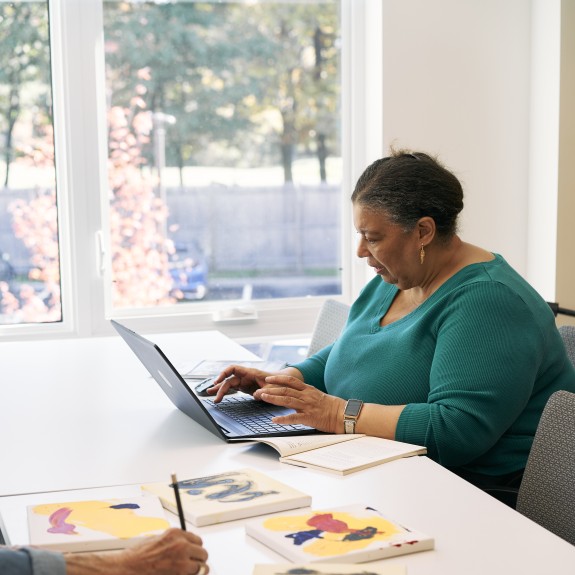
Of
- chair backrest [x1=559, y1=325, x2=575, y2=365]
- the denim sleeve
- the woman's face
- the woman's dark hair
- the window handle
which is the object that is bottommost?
the denim sleeve

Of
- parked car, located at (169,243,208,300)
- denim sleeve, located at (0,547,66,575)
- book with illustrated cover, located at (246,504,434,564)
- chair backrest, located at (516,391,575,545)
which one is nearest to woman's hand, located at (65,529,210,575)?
denim sleeve, located at (0,547,66,575)

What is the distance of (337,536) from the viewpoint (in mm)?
1236

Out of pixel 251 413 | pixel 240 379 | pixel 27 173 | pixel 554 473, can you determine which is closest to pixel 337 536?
pixel 554 473

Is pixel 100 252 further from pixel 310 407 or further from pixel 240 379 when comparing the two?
pixel 310 407

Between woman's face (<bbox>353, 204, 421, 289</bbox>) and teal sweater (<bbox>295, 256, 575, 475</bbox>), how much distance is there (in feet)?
0.32

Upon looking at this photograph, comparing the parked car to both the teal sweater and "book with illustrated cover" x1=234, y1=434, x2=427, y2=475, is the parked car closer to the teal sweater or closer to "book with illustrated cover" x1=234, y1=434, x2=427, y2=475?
the teal sweater

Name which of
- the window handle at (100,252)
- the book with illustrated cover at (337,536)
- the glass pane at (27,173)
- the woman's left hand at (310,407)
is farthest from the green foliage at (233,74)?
the book with illustrated cover at (337,536)

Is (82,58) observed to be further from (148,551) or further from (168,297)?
(148,551)

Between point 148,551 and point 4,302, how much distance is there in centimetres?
279

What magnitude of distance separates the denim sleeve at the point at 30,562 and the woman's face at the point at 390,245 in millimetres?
1176

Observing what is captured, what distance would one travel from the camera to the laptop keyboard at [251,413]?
1802 millimetres

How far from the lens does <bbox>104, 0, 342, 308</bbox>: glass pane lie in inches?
146

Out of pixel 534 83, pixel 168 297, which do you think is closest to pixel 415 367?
pixel 168 297

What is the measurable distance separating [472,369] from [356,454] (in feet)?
1.04
